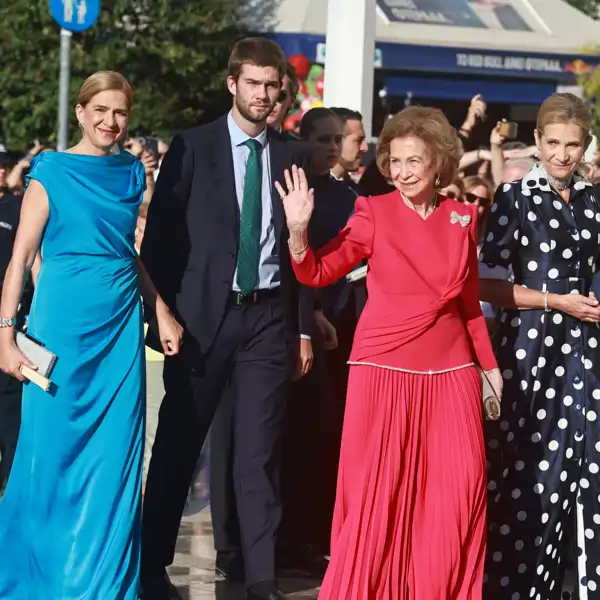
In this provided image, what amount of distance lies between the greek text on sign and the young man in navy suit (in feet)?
57.8

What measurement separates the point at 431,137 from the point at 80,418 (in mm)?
1779

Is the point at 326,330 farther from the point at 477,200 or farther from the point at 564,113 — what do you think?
the point at 477,200

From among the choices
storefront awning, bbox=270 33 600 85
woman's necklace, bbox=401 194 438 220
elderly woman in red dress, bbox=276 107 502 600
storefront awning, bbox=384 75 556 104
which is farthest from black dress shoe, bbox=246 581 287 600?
storefront awning, bbox=384 75 556 104

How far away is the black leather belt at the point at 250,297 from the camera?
22.4 ft

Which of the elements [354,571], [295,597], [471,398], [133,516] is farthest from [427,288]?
[295,597]

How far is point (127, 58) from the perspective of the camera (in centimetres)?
2309

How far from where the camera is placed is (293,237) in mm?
5805

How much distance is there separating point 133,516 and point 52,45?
17.9 metres

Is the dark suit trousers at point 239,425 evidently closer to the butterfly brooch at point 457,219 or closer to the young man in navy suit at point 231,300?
the young man in navy suit at point 231,300

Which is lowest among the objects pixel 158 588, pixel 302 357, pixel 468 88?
pixel 158 588

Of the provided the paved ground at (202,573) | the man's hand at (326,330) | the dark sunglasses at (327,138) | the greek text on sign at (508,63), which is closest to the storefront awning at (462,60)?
the greek text on sign at (508,63)

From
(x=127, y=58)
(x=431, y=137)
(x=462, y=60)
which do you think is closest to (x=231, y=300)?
(x=431, y=137)

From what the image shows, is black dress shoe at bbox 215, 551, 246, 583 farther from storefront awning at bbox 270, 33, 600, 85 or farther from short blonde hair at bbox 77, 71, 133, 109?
storefront awning at bbox 270, 33, 600, 85

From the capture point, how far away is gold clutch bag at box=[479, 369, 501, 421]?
20.0ft
